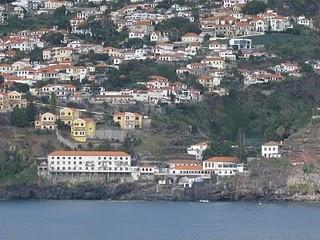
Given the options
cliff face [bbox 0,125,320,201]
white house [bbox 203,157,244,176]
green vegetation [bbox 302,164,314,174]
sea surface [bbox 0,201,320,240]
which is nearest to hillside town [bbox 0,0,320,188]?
white house [bbox 203,157,244,176]

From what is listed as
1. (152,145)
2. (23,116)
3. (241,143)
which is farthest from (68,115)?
(241,143)

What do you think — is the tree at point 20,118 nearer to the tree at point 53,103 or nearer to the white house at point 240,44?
the tree at point 53,103

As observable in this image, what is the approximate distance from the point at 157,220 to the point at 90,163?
32.5ft

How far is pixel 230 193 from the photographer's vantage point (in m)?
99.4

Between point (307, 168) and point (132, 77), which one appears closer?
point (307, 168)

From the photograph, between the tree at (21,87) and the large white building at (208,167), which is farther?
→ the tree at (21,87)

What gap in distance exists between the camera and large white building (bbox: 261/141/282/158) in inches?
3957

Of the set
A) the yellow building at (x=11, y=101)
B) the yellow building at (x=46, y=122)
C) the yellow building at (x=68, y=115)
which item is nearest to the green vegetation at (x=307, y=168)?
the yellow building at (x=68, y=115)

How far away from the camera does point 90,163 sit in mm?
100562

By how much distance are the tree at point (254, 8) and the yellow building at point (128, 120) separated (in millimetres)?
24105

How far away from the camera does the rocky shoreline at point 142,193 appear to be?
9925 cm

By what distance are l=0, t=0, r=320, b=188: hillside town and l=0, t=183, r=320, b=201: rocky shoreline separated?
0.44 meters

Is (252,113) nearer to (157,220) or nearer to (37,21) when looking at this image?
(157,220)

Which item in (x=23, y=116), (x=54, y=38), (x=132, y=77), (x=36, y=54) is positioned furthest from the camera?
(x=54, y=38)
